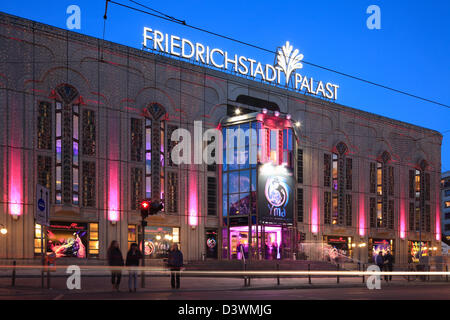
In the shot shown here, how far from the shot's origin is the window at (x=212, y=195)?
49.6 meters

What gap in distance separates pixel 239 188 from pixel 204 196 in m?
2.85

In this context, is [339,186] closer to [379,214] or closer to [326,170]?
[326,170]

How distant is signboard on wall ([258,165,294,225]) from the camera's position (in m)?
47.8

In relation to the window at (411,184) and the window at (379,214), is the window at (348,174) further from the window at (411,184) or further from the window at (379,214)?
the window at (411,184)

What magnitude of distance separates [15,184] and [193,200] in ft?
46.9

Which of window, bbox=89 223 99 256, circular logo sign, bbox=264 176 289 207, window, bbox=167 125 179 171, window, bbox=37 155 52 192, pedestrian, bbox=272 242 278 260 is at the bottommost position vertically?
pedestrian, bbox=272 242 278 260

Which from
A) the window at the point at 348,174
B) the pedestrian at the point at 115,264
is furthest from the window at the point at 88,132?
the window at the point at 348,174

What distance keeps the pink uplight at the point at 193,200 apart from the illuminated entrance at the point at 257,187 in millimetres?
2633

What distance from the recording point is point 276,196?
48.9m

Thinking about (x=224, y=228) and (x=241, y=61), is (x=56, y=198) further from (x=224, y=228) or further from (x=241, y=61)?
(x=241, y=61)

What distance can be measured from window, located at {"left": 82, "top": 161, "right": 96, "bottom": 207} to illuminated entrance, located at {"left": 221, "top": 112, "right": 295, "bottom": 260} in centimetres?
1150

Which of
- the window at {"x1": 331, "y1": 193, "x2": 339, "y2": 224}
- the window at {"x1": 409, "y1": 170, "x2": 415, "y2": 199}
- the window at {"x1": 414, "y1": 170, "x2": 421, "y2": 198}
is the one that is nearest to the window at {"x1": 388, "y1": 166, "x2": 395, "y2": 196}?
the window at {"x1": 409, "y1": 170, "x2": 415, "y2": 199}

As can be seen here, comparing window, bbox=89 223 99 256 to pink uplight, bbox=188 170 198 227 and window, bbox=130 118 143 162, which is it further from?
pink uplight, bbox=188 170 198 227
